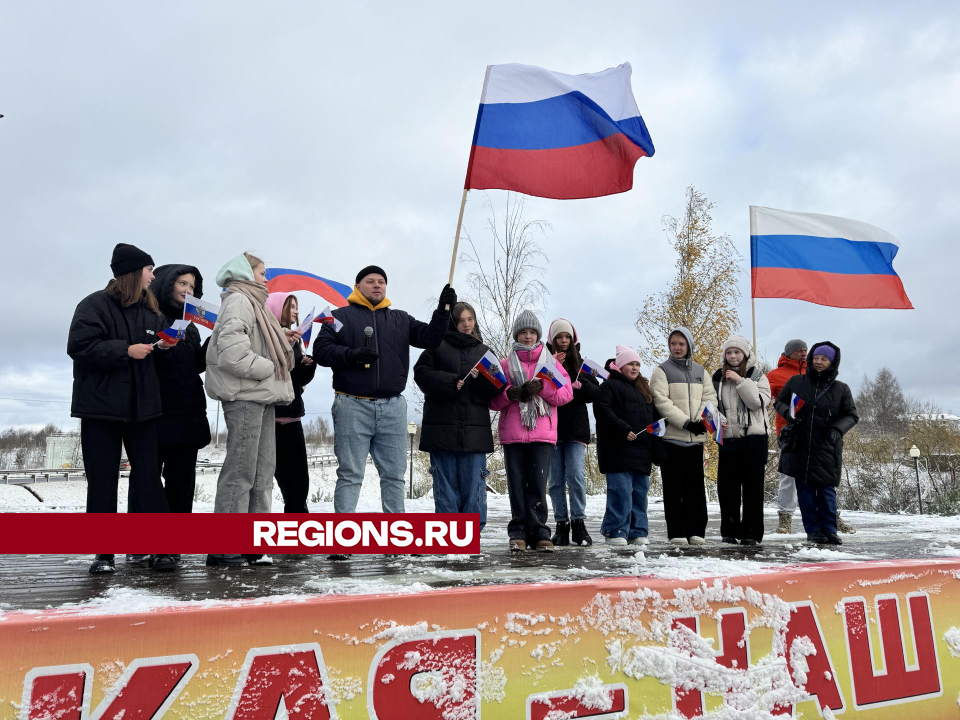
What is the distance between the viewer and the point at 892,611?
336cm

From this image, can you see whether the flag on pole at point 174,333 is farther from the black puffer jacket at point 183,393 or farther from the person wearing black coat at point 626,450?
the person wearing black coat at point 626,450

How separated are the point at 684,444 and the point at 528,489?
4.75 feet

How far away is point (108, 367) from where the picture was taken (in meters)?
3.84

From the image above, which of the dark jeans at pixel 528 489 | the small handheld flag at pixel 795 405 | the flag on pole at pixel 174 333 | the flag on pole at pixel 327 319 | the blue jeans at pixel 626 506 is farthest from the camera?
the small handheld flag at pixel 795 405

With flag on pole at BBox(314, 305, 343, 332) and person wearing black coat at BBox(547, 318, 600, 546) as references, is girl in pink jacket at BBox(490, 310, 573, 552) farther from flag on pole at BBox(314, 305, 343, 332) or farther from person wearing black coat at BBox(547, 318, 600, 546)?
flag on pole at BBox(314, 305, 343, 332)

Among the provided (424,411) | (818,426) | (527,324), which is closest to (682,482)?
(818,426)

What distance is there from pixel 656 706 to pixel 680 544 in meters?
2.96

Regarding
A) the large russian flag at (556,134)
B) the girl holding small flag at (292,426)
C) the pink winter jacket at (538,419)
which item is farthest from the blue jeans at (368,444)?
the large russian flag at (556,134)

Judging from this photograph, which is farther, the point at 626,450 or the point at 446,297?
the point at 626,450

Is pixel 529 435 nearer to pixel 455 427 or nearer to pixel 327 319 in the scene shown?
pixel 455 427

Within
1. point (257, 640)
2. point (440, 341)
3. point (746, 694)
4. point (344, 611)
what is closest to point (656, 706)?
point (746, 694)

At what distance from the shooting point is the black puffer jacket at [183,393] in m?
4.23

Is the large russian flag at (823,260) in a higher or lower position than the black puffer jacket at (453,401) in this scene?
higher

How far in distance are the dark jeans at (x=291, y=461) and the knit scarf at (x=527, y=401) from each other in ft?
5.10
